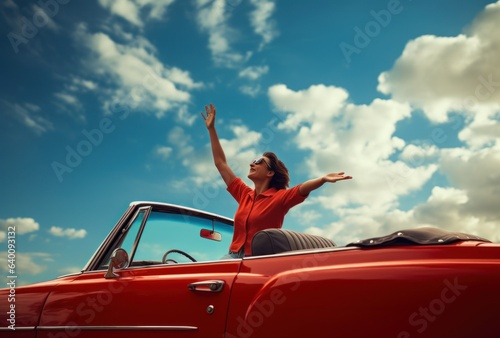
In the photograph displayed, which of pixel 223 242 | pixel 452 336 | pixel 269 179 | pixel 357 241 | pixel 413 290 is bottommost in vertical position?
pixel 452 336

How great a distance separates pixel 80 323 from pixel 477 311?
8.23 ft

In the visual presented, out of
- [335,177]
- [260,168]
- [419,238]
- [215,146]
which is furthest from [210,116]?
[419,238]

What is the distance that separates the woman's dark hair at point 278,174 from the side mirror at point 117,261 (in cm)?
194

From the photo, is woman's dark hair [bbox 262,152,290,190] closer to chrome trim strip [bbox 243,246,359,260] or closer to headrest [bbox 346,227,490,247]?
chrome trim strip [bbox 243,246,359,260]

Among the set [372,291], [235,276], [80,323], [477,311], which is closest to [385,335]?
[372,291]

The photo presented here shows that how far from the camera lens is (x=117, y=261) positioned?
132 inches

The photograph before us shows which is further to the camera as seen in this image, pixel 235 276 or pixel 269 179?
pixel 269 179

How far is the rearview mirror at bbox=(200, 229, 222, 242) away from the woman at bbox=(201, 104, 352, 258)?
0.57 ft

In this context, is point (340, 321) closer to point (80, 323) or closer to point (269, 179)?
point (80, 323)

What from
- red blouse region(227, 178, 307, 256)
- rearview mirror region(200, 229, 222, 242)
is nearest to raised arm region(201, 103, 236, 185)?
red blouse region(227, 178, 307, 256)

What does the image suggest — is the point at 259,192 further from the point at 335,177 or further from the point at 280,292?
the point at 280,292

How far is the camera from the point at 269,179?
16.2ft

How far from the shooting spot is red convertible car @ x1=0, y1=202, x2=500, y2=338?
2.14m

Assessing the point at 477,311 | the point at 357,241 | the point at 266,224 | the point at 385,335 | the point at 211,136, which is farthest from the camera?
the point at 211,136
